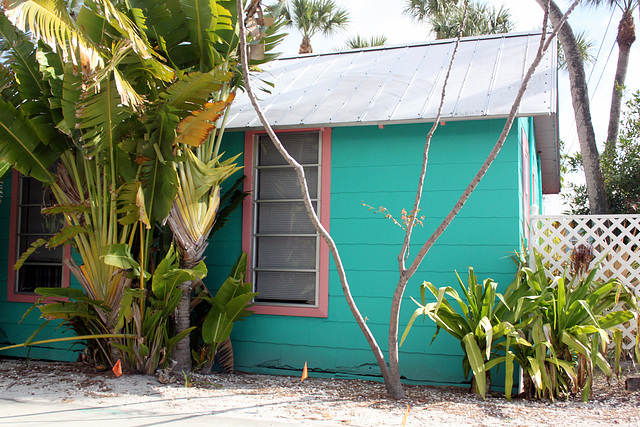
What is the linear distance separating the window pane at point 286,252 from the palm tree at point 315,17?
41.6ft

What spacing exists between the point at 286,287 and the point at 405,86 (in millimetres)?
2702

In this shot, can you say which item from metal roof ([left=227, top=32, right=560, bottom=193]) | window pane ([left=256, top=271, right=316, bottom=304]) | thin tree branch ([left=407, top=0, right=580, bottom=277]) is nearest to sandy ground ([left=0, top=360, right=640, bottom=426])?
window pane ([left=256, top=271, right=316, bottom=304])

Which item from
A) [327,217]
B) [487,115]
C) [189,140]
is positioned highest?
[487,115]

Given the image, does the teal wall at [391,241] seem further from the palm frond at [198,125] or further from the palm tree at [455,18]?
the palm tree at [455,18]

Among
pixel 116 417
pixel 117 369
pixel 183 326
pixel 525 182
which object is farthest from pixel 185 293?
pixel 525 182

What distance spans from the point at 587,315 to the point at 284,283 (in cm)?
304

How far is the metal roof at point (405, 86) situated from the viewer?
5.52m

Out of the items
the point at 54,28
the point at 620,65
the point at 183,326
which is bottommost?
the point at 183,326

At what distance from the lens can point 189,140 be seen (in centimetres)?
468

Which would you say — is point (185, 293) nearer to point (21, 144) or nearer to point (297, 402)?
point (297, 402)

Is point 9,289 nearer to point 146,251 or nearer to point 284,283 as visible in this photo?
point 146,251

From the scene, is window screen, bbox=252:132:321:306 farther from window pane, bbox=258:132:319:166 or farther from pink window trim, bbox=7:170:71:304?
pink window trim, bbox=7:170:71:304

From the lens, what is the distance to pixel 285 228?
6078 millimetres

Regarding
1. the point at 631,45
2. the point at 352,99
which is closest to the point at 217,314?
the point at 352,99
